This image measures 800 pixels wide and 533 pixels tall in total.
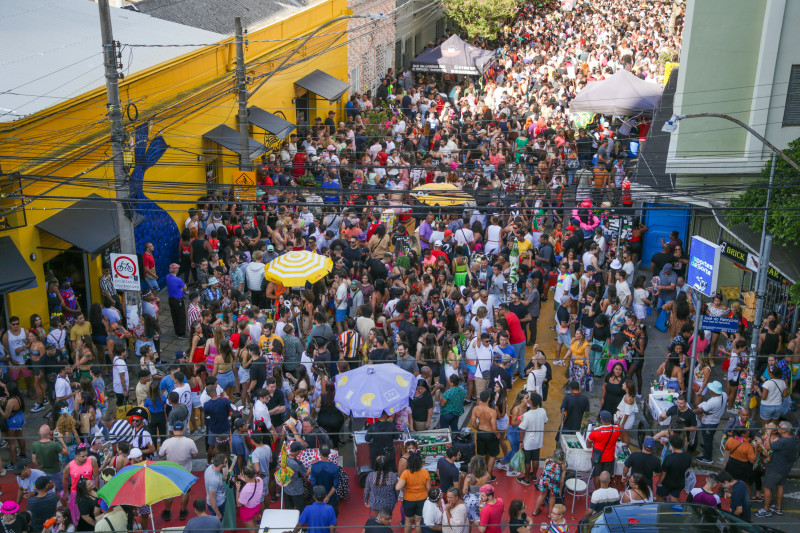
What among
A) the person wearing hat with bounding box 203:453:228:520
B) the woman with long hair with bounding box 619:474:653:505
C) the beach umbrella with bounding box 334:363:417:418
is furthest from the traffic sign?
the woman with long hair with bounding box 619:474:653:505

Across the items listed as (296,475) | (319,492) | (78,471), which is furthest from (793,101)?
(78,471)

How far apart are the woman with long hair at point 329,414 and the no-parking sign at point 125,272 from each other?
3835 mm

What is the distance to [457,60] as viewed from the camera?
1334 inches

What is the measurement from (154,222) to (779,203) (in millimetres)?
12568

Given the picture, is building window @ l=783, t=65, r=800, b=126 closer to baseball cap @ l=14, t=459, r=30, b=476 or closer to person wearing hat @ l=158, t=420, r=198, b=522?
person wearing hat @ l=158, t=420, r=198, b=522

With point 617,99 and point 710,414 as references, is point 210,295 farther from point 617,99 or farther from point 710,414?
point 617,99

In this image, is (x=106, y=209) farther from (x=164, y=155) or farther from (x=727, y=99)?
(x=727, y=99)

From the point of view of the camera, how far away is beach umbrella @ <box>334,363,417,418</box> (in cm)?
1174

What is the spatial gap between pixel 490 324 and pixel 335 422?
3461 millimetres

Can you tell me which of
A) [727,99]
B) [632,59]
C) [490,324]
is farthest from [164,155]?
[632,59]

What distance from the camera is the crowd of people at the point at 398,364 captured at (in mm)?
10938

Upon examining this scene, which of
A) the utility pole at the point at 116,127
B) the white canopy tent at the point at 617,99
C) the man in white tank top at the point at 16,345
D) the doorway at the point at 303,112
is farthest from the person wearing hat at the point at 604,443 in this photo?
the doorway at the point at 303,112

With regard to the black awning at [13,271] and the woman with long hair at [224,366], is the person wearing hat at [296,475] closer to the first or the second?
the woman with long hair at [224,366]

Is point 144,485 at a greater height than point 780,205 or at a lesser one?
lesser
